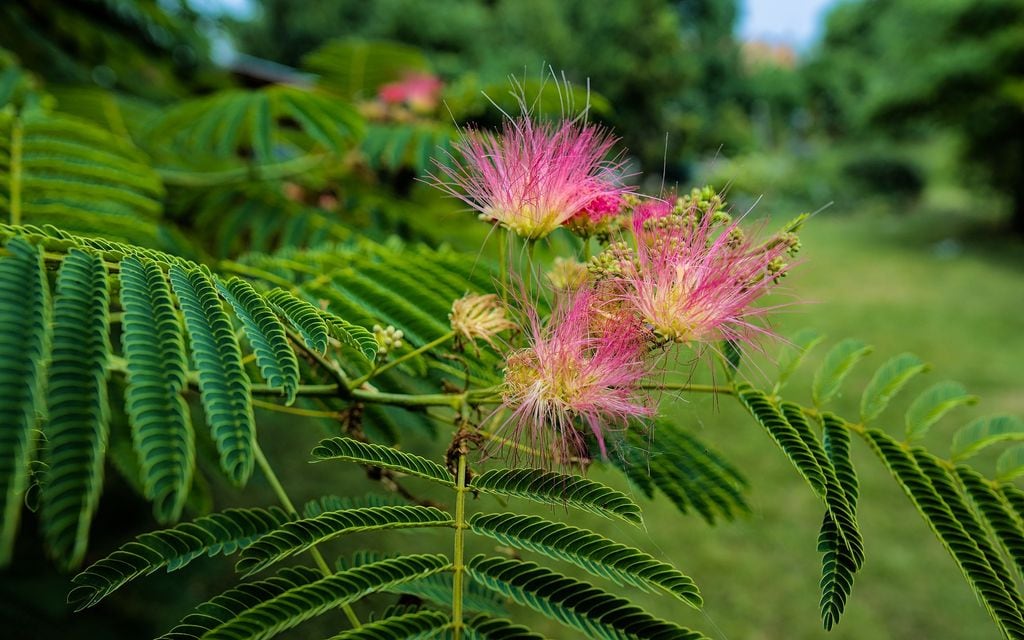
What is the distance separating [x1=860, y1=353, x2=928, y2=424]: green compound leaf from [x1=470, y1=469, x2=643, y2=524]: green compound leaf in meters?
0.52

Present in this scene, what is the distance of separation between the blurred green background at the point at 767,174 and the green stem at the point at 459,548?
232 millimetres

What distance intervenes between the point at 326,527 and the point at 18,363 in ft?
1.21

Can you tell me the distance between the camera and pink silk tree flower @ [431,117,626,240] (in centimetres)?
96

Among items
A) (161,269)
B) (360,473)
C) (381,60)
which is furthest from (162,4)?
(360,473)

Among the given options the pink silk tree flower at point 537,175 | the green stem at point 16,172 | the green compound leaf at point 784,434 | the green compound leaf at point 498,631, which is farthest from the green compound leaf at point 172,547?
the green stem at point 16,172

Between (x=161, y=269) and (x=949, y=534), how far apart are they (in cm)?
105

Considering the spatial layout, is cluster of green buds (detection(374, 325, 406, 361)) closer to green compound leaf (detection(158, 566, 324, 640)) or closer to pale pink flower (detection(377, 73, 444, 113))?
green compound leaf (detection(158, 566, 324, 640))

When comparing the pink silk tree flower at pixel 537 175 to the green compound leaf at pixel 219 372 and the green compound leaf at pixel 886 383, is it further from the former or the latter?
the green compound leaf at pixel 886 383

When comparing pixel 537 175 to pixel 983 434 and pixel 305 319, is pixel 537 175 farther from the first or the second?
pixel 983 434

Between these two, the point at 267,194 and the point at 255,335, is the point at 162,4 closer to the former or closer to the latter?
the point at 267,194

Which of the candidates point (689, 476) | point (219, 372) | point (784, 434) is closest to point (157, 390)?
point (219, 372)

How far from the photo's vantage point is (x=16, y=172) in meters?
1.41

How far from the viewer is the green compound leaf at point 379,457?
81 cm

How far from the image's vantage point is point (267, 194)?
209 cm
